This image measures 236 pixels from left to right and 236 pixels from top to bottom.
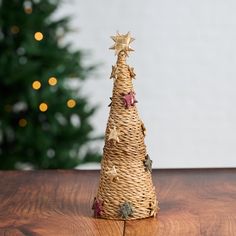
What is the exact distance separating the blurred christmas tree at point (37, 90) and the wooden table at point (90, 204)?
1.18 metres

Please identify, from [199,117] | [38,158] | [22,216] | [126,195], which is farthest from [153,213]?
[199,117]

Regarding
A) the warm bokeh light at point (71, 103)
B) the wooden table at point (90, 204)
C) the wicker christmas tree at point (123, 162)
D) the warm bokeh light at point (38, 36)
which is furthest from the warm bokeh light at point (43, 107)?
the wicker christmas tree at point (123, 162)

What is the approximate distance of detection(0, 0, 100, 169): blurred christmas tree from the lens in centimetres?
306

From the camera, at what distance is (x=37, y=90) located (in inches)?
122

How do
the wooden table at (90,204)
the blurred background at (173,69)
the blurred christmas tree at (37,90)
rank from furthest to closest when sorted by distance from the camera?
→ the blurred background at (173,69)
the blurred christmas tree at (37,90)
the wooden table at (90,204)

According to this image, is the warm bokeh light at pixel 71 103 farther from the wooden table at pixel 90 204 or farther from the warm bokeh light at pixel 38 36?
the wooden table at pixel 90 204

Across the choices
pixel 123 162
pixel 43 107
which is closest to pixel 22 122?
pixel 43 107

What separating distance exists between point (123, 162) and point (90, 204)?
0.18 m

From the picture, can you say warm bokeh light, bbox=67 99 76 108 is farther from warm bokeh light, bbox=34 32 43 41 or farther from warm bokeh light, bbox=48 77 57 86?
warm bokeh light, bbox=34 32 43 41

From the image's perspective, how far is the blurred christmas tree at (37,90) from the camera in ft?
10.0

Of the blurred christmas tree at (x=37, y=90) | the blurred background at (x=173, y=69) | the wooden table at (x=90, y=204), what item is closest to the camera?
the wooden table at (x=90, y=204)

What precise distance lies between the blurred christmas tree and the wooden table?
1.18 meters

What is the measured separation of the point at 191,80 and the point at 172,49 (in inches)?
7.5

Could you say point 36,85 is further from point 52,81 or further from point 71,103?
point 71,103
